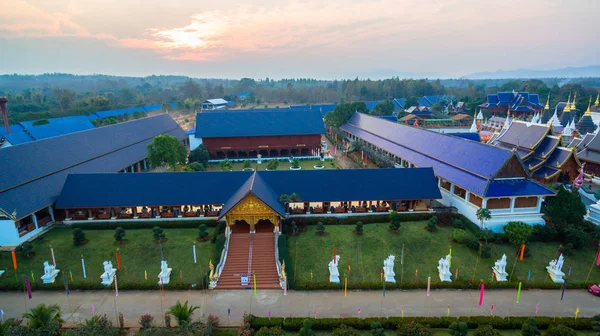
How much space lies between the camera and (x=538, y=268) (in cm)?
2166

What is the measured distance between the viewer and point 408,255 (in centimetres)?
2284

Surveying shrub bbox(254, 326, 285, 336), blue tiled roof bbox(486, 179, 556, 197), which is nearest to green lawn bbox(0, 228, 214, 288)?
shrub bbox(254, 326, 285, 336)

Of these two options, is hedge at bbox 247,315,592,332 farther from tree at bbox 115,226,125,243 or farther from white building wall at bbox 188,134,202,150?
white building wall at bbox 188,134,202,150

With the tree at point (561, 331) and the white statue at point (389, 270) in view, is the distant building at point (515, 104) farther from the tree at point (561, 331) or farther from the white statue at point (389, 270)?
the tree at point (561, 331)

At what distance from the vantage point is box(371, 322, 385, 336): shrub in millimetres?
15367

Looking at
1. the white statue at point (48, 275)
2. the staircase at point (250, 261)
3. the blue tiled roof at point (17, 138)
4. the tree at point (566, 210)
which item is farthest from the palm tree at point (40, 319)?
the blue tiled roof at point (17, 138)

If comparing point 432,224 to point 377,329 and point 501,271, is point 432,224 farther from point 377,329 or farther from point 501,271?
point 377,329

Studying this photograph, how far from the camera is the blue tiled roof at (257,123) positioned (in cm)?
5050

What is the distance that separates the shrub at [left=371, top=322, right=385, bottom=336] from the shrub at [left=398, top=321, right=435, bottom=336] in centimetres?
91

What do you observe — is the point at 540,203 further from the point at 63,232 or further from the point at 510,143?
the point at 63,232

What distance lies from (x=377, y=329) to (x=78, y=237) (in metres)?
21.2

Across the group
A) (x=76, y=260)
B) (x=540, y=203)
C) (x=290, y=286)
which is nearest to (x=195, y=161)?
(x=76, y=260)

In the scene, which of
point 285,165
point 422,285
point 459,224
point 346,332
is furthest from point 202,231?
point 285,165

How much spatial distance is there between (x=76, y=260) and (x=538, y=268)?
3051 centimetres
